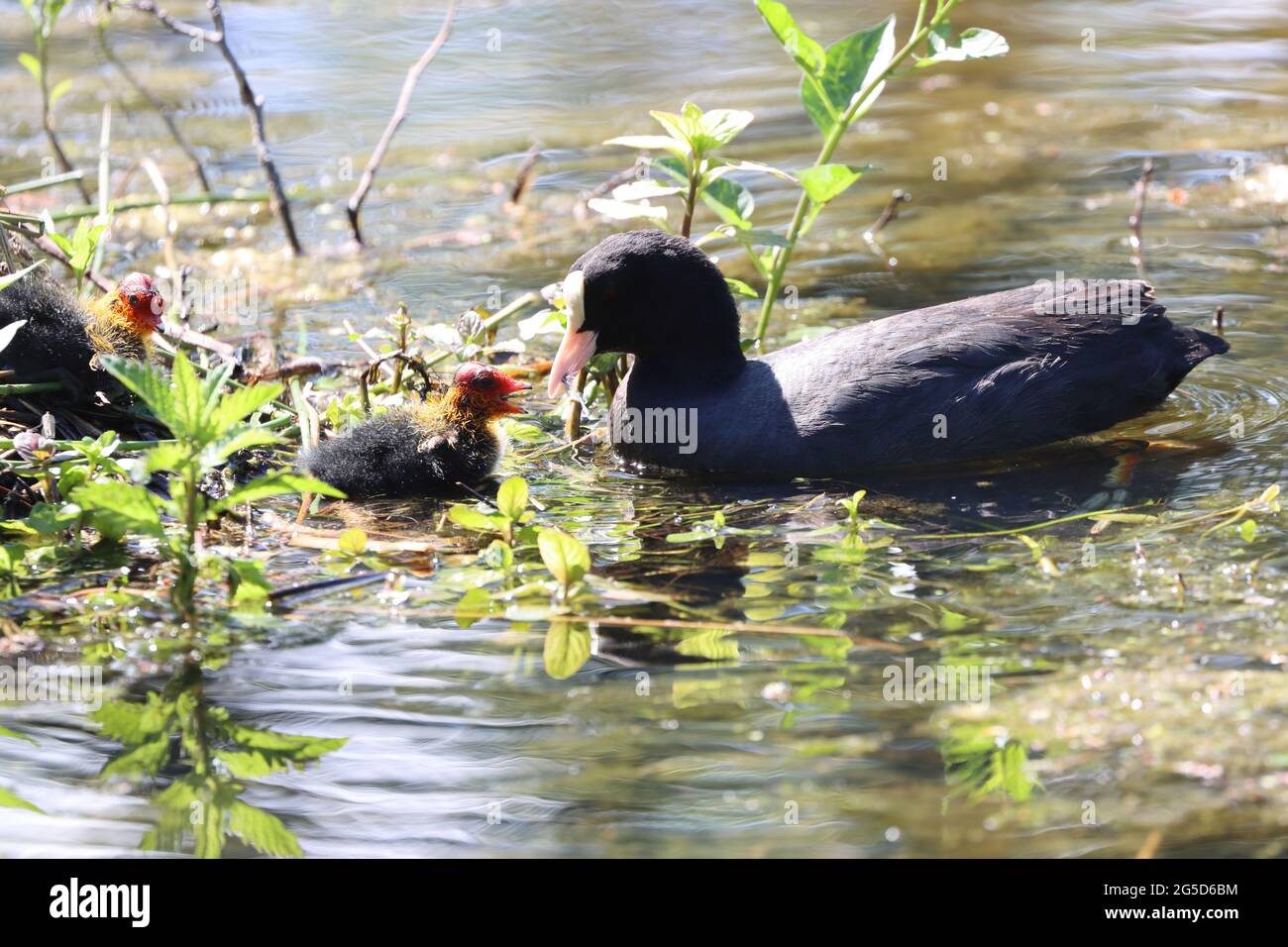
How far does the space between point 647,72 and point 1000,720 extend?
737cm

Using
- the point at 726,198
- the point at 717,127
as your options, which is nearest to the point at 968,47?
the point at 717,127

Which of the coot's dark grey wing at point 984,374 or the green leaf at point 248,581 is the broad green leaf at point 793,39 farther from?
the green leaf at point 248,581

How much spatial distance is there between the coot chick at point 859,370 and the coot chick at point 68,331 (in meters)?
1.13

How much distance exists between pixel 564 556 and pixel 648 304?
3.87 ft

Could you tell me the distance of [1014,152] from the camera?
25.4 ft

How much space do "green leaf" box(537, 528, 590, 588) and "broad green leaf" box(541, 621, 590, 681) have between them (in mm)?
109

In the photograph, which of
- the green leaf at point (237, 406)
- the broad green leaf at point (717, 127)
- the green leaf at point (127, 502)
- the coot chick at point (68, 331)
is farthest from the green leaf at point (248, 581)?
the broad green leaf at point (717, 127)

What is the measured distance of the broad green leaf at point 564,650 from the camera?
10.3 feet

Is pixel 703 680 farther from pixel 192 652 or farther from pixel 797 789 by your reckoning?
pixel 192 652

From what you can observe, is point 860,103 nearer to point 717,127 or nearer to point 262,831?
point 717,127

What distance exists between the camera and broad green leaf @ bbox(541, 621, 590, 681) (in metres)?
3.13

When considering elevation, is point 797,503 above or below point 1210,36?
below

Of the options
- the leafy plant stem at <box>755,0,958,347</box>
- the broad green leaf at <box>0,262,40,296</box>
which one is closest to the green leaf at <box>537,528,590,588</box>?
the leafy plant stem at <box>755,0,958,347</box>
